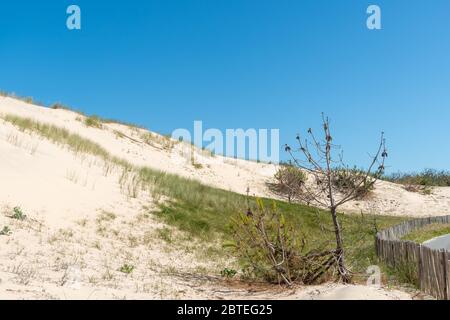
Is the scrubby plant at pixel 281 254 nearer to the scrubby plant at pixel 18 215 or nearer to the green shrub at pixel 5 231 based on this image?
the green shrub at pixel 5 231

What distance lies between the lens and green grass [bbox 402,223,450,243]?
1770 centimetres

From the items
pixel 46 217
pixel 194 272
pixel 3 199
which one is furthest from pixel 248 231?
pixel 3 199

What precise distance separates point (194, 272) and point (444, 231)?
14.3 m

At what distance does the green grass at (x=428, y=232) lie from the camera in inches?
697

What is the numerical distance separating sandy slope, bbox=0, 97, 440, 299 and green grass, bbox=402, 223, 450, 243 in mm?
8861

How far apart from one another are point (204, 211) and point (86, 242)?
7053 mm

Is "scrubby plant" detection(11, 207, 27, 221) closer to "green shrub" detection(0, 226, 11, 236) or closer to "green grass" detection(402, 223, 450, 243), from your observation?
"green shrub" detection(0, 226, 11, 236)

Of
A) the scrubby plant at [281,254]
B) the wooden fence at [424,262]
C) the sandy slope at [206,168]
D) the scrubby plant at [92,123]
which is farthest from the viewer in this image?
the scrubby plant at [92,123]

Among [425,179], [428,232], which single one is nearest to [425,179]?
[425,179]

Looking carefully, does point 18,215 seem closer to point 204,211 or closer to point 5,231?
point 5,231

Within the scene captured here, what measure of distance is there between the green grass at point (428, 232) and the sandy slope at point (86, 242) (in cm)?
886

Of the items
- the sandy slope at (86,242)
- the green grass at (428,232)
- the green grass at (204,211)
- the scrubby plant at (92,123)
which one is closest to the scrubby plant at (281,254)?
the sandy slope at (86,242)

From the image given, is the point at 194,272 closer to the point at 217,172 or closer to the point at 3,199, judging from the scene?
the point at 3,199

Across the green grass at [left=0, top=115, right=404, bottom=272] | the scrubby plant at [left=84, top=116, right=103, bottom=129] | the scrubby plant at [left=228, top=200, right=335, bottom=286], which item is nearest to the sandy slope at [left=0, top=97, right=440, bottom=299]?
the scrubby plant at [left=228, top=200, right=335, bottom=286]
